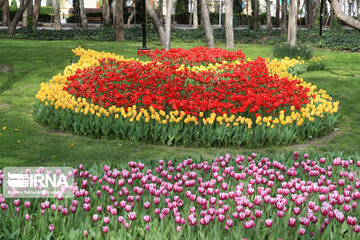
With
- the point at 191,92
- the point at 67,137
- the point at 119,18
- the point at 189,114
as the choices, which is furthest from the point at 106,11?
the point at 189,114

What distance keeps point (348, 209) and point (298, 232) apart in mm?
559

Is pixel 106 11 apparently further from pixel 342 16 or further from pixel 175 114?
pixel 342 16

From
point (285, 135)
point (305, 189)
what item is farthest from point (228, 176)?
point (285, 135)

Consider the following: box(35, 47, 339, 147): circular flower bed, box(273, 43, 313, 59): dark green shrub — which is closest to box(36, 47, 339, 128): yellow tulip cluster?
box(35, 47, 339, 147): circular flower bed

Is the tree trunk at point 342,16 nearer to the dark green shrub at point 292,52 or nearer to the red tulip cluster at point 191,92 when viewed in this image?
the red tulip cluster at point 191,92

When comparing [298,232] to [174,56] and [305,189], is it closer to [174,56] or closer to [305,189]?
[305,189]

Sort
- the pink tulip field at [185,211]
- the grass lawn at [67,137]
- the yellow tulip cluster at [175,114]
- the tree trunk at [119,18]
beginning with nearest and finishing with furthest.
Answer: the pink tulip field at [185,211] → the grass lawn at [67,137] → the yellow tulip cluster at [175,114] → the tree trunk at [119,18]

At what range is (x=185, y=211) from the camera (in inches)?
142

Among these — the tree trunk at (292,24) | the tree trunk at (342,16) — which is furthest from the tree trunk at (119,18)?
the tree trunk at (342,16)

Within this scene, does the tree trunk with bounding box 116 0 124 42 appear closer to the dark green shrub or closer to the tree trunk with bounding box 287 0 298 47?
the tree trunk with bounding box 287 0 298 47

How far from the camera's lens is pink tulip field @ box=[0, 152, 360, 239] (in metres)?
3.28

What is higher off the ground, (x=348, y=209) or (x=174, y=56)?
(x=174, y=56)

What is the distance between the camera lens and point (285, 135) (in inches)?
272

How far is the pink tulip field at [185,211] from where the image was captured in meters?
3.28
